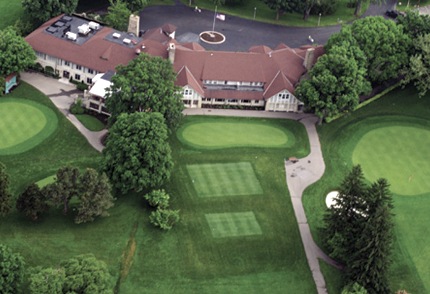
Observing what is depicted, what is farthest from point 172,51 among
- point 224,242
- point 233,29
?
point 224,242

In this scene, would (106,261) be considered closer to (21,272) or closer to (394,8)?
(21,272)

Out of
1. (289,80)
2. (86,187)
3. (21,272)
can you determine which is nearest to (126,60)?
(289,80)

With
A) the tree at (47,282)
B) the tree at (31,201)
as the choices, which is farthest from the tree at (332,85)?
the tree at (47,282)

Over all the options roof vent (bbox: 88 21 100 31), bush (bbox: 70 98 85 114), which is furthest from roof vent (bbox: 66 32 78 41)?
bush (bbox: 70 98 85 114)

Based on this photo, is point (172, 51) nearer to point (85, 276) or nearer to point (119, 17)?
point (119, 17)

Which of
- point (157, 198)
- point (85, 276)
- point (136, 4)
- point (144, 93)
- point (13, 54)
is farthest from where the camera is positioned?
point (136, 4)

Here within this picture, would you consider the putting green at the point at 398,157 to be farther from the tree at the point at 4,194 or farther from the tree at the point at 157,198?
the tree at the point at 4,194

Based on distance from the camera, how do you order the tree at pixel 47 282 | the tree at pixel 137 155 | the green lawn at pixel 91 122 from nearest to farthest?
Result: the tree at pixel 47 282
the tree at pixel 137 155
the green lawn at pixel 91 122
